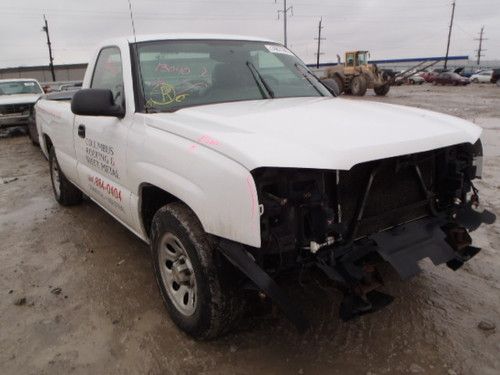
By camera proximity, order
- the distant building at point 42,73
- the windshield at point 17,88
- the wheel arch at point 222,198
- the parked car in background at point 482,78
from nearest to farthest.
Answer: the wheel arch at point 222,198 < the windshield at point 17,88 < the parked car in background at point 482,78 < the distant building at point 42,73

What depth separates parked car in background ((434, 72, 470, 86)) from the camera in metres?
40.1

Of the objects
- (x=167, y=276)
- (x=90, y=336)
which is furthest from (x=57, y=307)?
(x=167, y=276)

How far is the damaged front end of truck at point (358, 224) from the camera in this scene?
223cm

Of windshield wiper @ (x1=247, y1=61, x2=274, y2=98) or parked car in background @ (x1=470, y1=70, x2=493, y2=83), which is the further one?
parked car in background @ (x1=470, y1=70, x2=493, y2=83)

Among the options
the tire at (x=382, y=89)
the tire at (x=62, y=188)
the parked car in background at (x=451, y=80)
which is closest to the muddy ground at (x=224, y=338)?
the tire at (x=62, y=188)

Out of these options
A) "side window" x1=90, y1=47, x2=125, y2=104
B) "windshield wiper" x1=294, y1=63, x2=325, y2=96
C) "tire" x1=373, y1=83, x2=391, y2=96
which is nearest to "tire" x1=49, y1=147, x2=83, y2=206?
"side window" x1=90, y1=47, x2=125, y2=104

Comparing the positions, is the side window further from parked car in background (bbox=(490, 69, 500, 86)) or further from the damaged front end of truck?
parked car in background (bbox=(490, 69, 500, 86))

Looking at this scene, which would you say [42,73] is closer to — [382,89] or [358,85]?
[358,85]

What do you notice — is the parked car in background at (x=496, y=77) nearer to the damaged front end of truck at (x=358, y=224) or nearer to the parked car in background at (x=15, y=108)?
the parked car in background at (x=15, y=108)

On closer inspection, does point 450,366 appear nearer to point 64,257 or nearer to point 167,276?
point 167,276

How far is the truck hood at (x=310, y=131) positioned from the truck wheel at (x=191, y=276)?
497 mm

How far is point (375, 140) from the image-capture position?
7.59 ft

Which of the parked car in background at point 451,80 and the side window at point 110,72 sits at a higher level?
the side window at point 110,72

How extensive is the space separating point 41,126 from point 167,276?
3.80m
